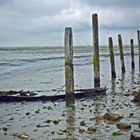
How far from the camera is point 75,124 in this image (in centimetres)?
1127

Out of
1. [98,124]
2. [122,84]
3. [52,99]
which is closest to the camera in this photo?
[98,124]

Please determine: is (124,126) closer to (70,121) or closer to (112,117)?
(112,117)

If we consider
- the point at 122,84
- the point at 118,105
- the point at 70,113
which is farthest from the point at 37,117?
the point at 122,84

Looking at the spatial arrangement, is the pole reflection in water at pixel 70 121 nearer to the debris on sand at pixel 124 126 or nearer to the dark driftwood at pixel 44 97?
the debris on sand at pixel 124 126

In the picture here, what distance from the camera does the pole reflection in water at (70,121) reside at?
9.97 metres

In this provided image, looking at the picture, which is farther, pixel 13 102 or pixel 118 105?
pixel 13 102

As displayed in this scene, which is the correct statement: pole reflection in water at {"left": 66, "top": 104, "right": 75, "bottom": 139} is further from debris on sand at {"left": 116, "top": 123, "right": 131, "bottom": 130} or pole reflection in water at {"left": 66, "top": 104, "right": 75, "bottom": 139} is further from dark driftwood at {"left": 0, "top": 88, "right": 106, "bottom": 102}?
dark driftwood at {"left": 0, "top": 88, "right": 106, "bottom": 102}

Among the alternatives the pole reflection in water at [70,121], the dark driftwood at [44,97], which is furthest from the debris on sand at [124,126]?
the dark driftwood at [44,97]

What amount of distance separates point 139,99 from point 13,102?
6.02 meters

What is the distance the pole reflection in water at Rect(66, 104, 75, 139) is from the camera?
9.97 meters

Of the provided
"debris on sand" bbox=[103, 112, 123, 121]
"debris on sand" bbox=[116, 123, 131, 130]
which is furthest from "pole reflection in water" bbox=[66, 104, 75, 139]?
"debris on sand" bbox=[116, 123, 131, 130]

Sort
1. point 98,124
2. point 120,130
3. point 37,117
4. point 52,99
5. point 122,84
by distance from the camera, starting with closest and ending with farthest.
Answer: point 120,130 < point 98,124 < point 37,117 < point 52,99 < point 122,84

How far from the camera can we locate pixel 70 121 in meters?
11.7

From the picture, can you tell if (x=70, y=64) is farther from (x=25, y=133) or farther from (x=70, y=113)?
(x=25, y=133)
